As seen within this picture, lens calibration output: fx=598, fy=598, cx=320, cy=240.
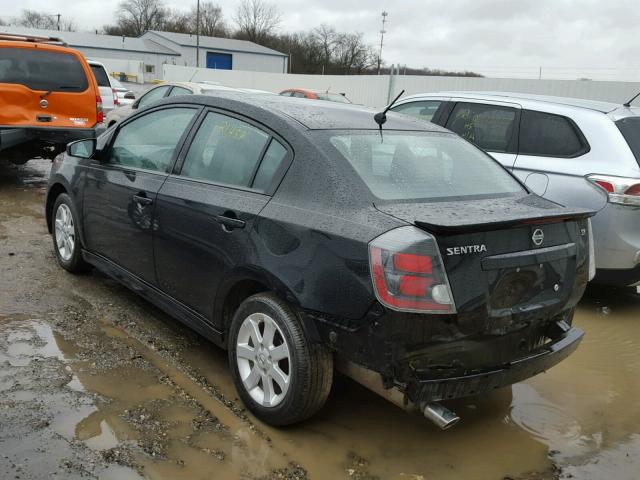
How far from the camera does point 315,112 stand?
3.47m

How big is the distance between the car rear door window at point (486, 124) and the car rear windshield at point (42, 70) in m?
5.64

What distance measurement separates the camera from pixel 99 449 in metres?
2.77

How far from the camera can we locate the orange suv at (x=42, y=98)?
26.6 feet

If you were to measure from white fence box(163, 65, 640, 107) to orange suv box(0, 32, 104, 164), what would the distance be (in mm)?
8548

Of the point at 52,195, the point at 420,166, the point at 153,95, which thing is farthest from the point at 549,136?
the point at 153,95

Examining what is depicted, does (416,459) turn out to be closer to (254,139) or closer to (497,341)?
(497,341)

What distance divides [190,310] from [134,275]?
74 cm

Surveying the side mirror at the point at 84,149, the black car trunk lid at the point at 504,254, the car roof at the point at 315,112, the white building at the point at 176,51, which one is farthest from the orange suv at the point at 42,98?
the white building at the point at 176,51

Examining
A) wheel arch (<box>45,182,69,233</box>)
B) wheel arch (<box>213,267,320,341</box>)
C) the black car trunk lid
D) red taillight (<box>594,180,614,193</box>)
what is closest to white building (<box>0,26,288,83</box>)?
wheel arch (<box>45,182,69,233</box>)

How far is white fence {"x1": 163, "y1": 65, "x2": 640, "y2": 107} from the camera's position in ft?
62.1

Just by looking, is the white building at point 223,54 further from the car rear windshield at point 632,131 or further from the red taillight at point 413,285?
the red taillight at point 413,285

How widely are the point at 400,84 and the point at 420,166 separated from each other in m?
25.9

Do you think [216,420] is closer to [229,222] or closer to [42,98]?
[229,222]

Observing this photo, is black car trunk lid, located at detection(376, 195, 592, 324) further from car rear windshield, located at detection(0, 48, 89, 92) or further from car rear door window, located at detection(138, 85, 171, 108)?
car rear door window, located at detection(138, 85, 171, 108)
